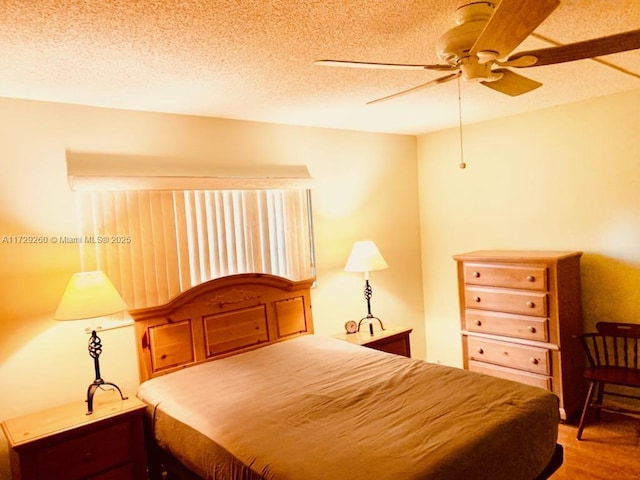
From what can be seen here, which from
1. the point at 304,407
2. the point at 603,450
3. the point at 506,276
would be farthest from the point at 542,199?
the point at 304,407

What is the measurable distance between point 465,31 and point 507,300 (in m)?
2.42

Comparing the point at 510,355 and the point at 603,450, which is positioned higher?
the point at 510,355

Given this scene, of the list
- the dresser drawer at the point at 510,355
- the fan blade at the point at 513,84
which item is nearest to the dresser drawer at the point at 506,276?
the dresser drawer at the point at 510,355

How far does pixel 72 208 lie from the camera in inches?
107

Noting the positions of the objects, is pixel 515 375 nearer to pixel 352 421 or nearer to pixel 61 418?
pixel 352 421

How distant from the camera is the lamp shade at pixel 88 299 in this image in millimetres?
2348

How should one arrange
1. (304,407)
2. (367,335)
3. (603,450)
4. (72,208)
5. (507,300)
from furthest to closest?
(367,335) → (507,300) → (603,450) → (72,208) → (304,407)

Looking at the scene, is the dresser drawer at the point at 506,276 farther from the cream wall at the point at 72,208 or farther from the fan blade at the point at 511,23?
the fan blade at the point at 511,23

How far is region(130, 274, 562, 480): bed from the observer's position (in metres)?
1.75

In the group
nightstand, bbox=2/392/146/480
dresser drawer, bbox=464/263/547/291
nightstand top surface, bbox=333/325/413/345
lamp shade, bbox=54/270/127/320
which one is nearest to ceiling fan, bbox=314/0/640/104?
lamp shade, bbox=54/270/127/320

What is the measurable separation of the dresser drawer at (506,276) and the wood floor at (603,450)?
3.41 feet

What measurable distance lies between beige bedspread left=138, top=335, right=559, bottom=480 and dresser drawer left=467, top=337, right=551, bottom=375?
Result: 46.3 inches

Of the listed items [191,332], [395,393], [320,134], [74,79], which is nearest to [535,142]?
[320,134]

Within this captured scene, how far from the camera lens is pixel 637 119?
3.30m
